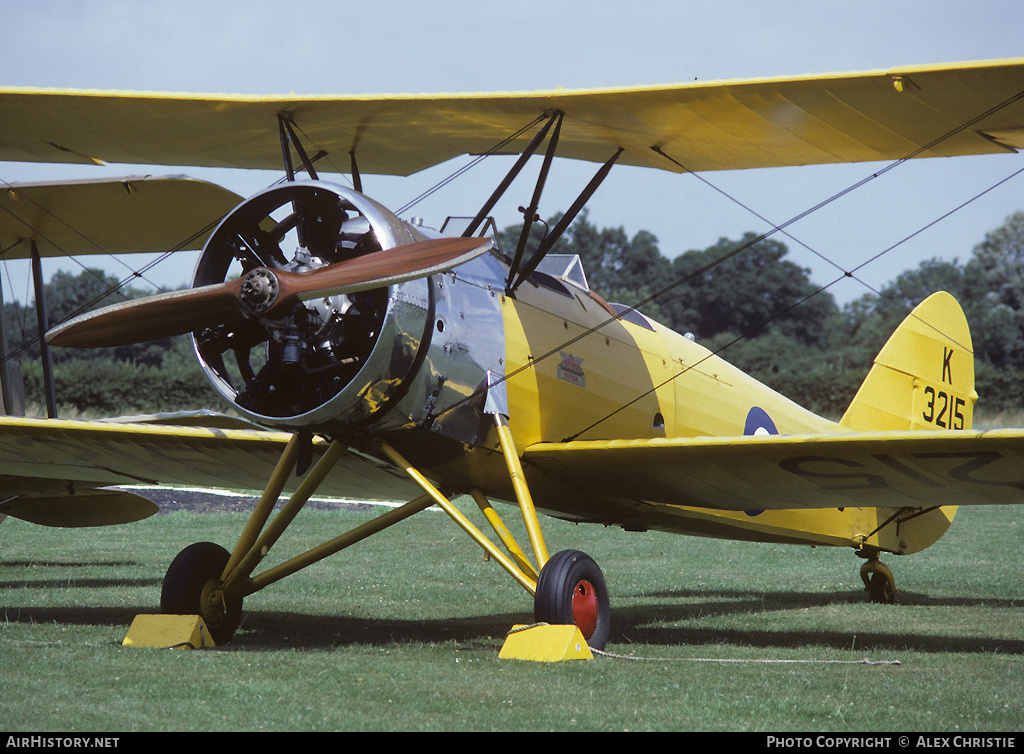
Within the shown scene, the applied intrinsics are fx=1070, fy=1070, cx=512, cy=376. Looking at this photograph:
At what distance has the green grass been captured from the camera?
4402 mm

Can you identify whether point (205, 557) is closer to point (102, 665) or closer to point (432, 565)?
point (102, 665)

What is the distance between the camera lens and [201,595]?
6891mm

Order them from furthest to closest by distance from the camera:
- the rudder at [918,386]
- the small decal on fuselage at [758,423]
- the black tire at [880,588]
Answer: the rudder at [918,386]
the black tire at [880,588]
the small decal on fuselage at [758,423]

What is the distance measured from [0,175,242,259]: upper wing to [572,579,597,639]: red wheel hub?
4.85 metres

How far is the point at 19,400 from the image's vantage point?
10914 mm

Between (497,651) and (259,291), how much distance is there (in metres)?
2.57

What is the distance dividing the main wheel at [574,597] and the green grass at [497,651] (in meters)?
0.28

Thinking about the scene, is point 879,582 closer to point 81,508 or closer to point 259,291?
point 259,291

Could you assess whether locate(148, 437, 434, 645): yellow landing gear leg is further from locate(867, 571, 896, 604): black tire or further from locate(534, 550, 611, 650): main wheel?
locate(867, 571, 896, 604): black tire

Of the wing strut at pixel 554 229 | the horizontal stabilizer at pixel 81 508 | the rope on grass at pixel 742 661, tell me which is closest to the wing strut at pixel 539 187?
the wing strut at pixel 554 229

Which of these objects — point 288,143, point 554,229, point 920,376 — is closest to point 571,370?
point 554,229

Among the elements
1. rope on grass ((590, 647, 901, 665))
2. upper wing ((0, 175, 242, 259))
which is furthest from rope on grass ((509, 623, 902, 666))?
upper wing ((0, 175, 242, 259))

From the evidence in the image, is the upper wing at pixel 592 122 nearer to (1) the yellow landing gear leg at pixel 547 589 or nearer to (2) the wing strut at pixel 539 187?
(2) the wing strut at pixel 539 187

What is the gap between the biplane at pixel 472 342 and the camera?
→ 6.18 meters
